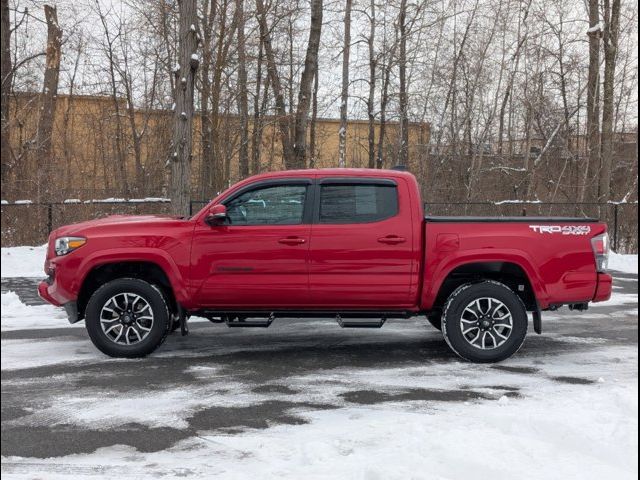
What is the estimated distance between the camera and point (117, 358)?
6.84 m

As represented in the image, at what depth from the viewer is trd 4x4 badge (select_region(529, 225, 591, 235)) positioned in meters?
6.67

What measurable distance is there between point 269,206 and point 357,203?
2.99 feet

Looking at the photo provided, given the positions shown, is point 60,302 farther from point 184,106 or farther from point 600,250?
point 184,106

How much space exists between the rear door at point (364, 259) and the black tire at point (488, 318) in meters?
0.45

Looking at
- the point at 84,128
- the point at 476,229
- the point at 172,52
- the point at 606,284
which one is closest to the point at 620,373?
the point at 606,284

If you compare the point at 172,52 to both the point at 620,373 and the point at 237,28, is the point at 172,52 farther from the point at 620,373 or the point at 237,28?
the point at 620,373

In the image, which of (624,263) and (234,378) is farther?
(624,263)

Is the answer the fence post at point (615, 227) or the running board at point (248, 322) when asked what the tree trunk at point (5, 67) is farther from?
the fence post at point (615, 227)

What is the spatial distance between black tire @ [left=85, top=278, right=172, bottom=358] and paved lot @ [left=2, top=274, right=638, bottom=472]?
143 millimetres

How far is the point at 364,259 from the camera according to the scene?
6.68 m

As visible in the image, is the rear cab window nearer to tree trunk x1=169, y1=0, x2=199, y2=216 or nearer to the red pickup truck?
the red pickup truck

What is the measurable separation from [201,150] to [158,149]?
61.4 inches

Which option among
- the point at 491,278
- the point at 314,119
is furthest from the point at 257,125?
the point at 491,278

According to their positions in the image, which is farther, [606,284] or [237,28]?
[237,28]
